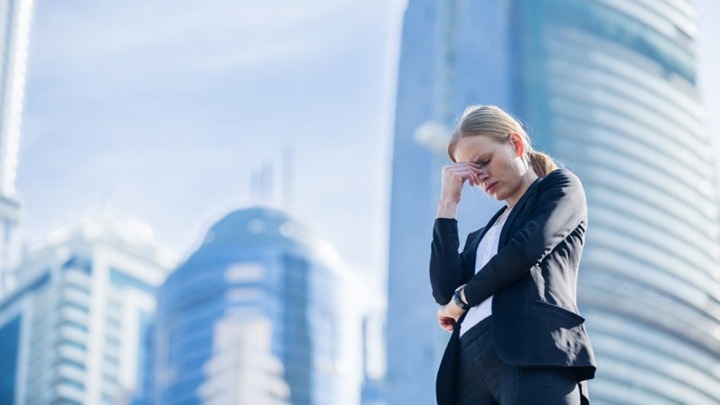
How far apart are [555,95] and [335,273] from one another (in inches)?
1344

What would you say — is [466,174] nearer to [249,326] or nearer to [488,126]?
[488,126]

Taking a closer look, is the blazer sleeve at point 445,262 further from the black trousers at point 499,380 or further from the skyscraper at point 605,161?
the skyscraper at point 605,161

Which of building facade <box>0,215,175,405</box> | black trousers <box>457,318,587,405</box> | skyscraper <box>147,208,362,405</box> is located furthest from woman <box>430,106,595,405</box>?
building facade <box>0,215,175,405</box>

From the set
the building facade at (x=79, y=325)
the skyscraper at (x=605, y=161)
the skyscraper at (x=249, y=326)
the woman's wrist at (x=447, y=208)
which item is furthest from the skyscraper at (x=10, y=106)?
the woman's wrist at (x=447, y=208)

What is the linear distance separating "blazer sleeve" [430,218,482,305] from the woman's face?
5.9 inches

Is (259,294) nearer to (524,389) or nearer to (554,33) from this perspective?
(554,33)

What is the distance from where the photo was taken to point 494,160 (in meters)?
3.52

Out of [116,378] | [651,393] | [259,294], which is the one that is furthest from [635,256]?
[116,378]

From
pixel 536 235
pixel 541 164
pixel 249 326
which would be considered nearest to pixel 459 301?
pixel 536 235

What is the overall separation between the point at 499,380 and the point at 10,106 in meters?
146

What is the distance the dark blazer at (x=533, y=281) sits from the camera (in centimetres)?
318

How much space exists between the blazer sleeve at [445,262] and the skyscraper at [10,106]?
13829 centimetres

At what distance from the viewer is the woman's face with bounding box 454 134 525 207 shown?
11.5 ft

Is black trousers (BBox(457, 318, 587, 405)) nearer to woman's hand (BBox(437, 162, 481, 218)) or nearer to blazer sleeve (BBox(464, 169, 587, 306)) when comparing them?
blazer sleeve (BBox(464, 169, 587, 306))
